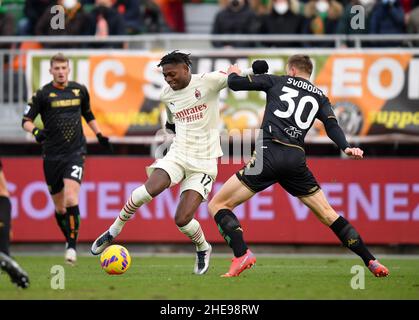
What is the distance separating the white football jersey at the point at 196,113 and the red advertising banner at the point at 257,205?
5.82 m

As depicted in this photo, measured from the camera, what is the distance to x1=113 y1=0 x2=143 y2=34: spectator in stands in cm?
2023

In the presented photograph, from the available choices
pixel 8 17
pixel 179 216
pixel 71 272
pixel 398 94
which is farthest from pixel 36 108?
pixel 398 94

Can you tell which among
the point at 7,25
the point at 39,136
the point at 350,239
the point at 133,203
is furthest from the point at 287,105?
the point at 7,25

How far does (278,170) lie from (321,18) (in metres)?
8.76

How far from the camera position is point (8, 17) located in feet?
65.7

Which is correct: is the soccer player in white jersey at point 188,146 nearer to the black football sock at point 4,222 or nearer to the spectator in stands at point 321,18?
the black football sock at point 4,222

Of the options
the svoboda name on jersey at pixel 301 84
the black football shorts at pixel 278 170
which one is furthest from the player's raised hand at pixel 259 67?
the black football shorts at pixel 278 170

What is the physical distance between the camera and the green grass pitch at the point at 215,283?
33.0ft

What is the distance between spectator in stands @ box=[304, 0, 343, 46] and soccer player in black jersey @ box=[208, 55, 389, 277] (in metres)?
7.79

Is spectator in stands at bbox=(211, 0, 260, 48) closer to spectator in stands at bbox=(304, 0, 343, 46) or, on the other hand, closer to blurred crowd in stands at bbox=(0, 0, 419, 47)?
blurred crowd in stands at bbox=(0, 0, 419, 47)

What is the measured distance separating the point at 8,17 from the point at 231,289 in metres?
11.1

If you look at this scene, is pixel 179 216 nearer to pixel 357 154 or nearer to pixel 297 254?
pixel 357 154

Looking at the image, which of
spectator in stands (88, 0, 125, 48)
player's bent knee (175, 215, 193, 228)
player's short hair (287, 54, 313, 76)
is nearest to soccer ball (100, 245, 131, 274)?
player's bent knee (175, 215, 193, 228)

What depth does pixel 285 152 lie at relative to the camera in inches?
467
